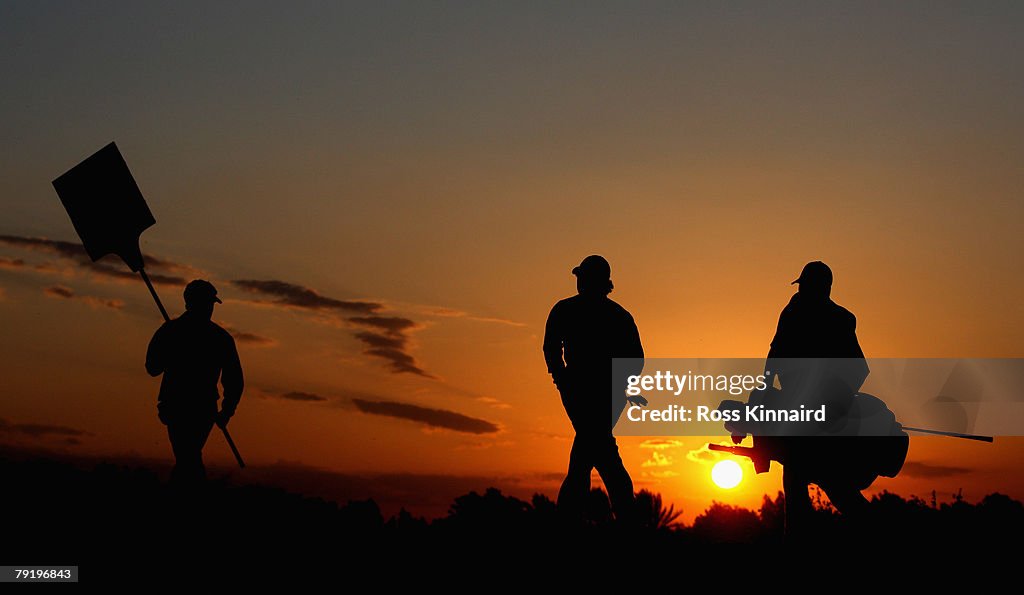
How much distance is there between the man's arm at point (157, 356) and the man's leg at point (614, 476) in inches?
183

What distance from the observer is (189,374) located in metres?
12.9

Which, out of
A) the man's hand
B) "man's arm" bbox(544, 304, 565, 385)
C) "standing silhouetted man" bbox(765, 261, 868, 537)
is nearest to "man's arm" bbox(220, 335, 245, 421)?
the man's hand

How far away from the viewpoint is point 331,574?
10.8 metres

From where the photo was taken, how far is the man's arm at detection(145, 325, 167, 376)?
1292 cm

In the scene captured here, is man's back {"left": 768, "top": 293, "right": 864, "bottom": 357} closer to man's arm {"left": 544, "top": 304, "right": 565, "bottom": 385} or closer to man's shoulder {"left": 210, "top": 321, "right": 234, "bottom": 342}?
man's arm {"left": 544, "top": 304, "right": 565, "bottom": 385}

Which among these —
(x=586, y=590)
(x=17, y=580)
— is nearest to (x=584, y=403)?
(x=586, y=590)

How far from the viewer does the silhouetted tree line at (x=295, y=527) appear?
11727 mm

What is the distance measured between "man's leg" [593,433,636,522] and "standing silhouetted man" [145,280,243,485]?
13.7 ft

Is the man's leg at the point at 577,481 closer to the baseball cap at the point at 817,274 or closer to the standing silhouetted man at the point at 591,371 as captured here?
the standing silhouetted man at the point at 591,371

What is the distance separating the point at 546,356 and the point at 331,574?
3295 mm

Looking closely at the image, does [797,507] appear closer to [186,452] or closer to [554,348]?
[554,348]

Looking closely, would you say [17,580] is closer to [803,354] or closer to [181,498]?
[181,498]

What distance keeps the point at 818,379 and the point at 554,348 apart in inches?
111

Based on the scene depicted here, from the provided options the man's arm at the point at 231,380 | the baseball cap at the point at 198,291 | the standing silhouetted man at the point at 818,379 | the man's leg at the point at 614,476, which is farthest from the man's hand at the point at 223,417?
the standing silhouetted man at the point at 818,379
